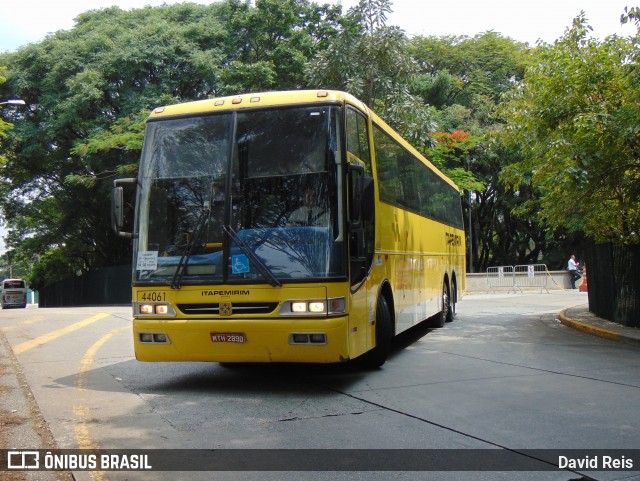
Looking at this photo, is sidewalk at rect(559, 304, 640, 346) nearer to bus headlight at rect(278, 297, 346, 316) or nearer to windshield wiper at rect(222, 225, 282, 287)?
bus headlight at rect(278, 297, 346, 316)

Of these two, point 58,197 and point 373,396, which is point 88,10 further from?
point 373,396

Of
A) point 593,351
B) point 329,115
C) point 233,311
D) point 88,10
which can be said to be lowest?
point 593,351

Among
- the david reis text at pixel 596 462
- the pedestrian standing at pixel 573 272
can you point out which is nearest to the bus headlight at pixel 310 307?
the david reis text at pixel 596 462

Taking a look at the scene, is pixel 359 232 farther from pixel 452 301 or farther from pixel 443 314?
pixel 452 301

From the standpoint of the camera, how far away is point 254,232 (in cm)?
720

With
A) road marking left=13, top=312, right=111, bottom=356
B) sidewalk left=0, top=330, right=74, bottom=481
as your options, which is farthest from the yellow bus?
road marking left=13, top=312, right=111, bottom=356

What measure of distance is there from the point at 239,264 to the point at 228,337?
833 millimetres

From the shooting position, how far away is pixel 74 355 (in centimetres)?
1084

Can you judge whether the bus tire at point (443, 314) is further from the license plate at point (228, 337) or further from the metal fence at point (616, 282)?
the license plate at point (228, 337)

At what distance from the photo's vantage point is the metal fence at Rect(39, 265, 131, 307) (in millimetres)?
36750

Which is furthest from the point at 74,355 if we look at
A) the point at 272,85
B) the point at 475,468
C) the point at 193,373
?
the point at 272,85

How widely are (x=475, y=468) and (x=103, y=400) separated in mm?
4289

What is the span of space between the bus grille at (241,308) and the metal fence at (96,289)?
29139mm

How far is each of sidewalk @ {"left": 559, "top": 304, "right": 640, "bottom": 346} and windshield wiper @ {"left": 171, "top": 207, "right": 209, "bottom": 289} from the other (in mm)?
8374
